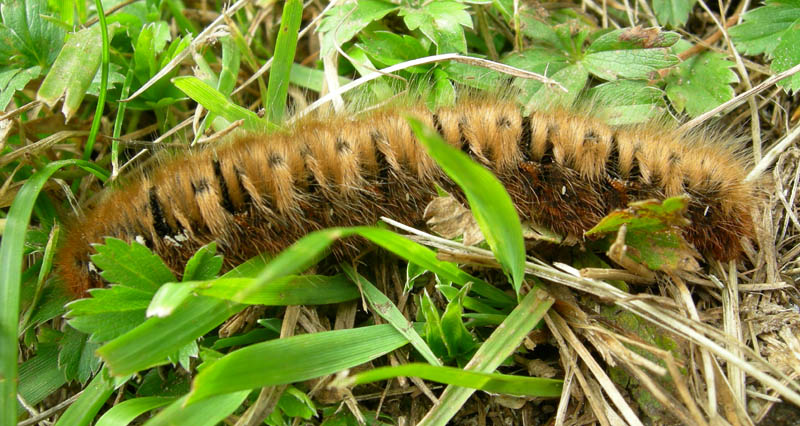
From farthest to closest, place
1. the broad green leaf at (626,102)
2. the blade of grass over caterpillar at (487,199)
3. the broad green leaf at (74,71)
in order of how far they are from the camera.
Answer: the broad green leaf at (626,102), the broad green leaf at (74,71), the blade of grass over caterpillar at (487,199)

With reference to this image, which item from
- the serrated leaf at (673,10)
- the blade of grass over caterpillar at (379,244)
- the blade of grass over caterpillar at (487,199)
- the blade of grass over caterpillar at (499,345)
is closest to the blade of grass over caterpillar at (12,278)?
the blade of grass over caterpillar at (379,244)

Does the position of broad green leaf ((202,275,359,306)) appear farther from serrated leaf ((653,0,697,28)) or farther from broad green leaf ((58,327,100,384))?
serrated leaf ((653,0,697,28))

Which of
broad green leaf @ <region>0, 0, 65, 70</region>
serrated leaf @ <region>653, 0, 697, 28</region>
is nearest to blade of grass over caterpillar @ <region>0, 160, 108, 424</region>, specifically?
broad green leaf @ <region>0, 0, 65, 70</region>

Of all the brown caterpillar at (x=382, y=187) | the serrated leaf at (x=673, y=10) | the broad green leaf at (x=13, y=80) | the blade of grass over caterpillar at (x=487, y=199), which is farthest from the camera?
the serrated leaf at (x=673, y=10)

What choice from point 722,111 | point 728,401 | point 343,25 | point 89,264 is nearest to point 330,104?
point 343,25

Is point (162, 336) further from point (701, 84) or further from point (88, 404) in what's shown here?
point (701, 84)

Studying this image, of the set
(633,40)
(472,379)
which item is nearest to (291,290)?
(472,379)

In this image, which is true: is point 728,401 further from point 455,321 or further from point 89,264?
point 89,264

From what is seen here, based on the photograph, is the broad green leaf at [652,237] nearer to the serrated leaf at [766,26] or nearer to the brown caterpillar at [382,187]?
the brown caterpillar at [382,187]
